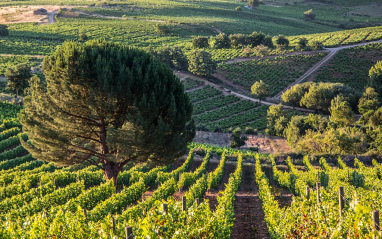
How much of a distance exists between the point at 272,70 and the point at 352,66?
18.0 meters

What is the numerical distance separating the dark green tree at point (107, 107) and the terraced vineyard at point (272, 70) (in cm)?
5228

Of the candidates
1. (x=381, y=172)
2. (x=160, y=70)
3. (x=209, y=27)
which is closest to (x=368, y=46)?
(x=209, y=27)

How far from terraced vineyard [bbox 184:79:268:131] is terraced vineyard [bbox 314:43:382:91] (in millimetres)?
20460

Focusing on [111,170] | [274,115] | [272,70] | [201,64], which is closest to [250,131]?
[274,115]

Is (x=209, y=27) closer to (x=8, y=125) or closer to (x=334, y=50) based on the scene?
(x=334, y=50)

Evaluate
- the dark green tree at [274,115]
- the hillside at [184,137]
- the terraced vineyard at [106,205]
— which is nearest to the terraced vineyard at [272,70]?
the hillside at [184,137]

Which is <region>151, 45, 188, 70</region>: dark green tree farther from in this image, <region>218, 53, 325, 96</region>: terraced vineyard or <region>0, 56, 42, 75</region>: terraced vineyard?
<region>0, 56, 42, 75</region>: terraced vineyard

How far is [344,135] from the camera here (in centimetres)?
3600

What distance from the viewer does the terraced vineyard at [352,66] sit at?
2776 inches

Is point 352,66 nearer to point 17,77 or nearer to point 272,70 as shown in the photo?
point 272,70

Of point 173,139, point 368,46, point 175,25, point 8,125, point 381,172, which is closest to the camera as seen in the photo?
point 173,139

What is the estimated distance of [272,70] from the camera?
2943 inches

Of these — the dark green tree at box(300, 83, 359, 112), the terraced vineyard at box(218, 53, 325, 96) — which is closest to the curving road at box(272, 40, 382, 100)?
the terraced vineyard at box(218, 53, 325, 96)

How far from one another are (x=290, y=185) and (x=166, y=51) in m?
55.4
